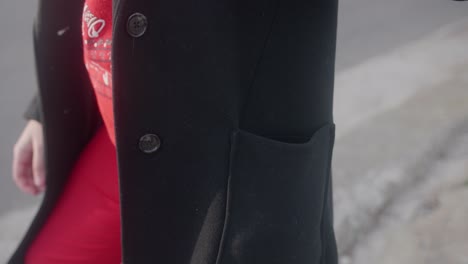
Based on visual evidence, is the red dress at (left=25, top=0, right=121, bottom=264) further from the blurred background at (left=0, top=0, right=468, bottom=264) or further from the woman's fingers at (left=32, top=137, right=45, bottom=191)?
the blurred background at (left=0, top=0, right=468, bottom=264)

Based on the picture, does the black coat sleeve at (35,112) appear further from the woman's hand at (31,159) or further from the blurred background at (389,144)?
the blurred background at (389,144)

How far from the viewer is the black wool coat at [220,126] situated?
647 mm

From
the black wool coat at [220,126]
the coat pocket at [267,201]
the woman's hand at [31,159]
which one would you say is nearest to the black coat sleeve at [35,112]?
the woman's hand at [31,159]

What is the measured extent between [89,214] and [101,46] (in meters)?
0.32

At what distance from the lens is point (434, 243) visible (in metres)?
1.82

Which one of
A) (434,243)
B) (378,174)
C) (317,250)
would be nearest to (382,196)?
(378,174)

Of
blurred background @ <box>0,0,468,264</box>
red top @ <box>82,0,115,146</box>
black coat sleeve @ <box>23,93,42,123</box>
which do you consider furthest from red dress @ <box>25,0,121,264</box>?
blurred background @ <box>0,0,468,264</box>

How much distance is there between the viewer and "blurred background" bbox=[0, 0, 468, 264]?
189 cm

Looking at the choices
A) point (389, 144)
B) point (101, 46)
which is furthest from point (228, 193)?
point (389, 144)

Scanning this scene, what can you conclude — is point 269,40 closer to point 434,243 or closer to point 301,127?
point 301,127

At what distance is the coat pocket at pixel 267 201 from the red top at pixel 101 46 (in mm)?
253

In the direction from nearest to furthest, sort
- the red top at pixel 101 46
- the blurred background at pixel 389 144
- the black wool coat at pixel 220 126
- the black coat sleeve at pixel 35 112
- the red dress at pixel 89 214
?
the black wool coat at pixel 220 126, the red top at pixel 101 46, the red dress at pixel 89 214, the black coat sleeve at pixel 35 112, the blurred background at pixel 389 144

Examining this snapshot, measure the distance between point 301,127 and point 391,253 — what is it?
4.21ft

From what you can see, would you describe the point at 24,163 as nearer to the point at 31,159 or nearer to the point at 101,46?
the point at 31,159
